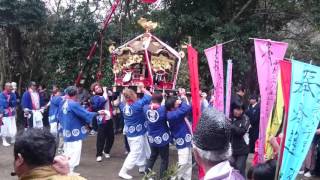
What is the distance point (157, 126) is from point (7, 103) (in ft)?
17.4

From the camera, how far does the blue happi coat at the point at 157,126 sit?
7.71 meters

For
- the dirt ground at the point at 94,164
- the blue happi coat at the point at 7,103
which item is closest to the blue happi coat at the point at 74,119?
Answer: the dirt ground at the point at 94,164

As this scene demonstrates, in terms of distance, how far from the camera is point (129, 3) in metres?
17.2

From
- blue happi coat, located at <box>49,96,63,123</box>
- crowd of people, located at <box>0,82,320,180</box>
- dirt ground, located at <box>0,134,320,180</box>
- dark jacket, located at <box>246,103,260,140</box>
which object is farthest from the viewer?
blue happi coat, located at <box>49,96,63,123</box>

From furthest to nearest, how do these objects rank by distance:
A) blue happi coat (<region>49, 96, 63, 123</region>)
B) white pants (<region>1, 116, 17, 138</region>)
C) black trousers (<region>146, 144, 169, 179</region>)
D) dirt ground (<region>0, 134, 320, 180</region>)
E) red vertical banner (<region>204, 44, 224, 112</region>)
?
white pants (<region>1, 116, 17, 138</region>)
blue happi coat (<region>49, 96, 63, 123</region>)
dirt ground (<region>0, 134, 320, 180</region>)
black trousers (<region>146, 144, 169, 179</region>)
red vertical banner (<region>204, 44, 224, 112</region>)

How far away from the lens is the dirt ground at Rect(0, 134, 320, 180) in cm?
865

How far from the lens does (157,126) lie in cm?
783

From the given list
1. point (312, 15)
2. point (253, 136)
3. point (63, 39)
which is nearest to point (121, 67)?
point (253, 136)

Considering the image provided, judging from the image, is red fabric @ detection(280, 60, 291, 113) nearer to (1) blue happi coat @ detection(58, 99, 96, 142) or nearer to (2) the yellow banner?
(2) the yellow banner

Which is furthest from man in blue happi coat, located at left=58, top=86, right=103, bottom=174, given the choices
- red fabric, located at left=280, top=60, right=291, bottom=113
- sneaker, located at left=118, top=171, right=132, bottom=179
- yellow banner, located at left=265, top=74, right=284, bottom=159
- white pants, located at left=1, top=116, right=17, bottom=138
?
red fabric, located at left=280, top=60, right=291, bottom=113

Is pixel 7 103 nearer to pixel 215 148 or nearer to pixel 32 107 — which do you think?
pixel 32 107

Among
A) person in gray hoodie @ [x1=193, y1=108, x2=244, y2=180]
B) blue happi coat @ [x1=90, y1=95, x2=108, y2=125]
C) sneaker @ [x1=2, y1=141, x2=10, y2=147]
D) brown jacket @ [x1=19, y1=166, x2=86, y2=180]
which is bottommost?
sneaker @ [x1=2, y1=141, x2=10, y2=147]

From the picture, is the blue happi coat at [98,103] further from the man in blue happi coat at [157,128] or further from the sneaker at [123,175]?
the man in blue happi coat at [157,128]

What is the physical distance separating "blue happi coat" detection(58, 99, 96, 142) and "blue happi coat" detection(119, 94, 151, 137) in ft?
2.22
